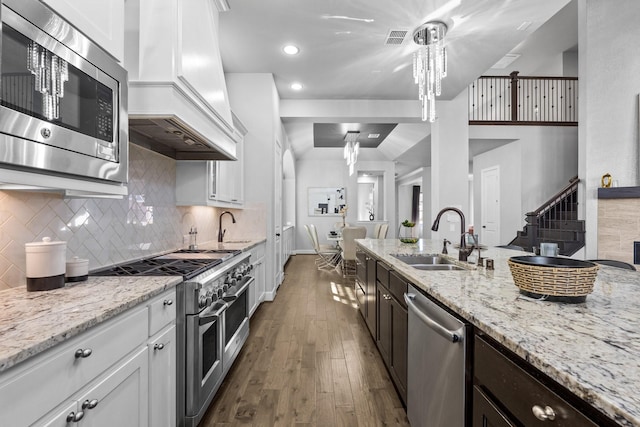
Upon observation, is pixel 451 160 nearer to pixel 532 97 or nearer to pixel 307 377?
pixel 532 97

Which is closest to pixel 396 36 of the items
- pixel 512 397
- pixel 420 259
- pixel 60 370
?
pixel 420 259

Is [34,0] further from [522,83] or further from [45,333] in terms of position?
[522,83]

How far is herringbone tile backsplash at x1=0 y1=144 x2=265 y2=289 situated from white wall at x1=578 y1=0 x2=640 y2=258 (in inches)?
196

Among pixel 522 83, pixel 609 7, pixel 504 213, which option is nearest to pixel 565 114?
pixel 522 83

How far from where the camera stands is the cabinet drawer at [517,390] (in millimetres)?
624

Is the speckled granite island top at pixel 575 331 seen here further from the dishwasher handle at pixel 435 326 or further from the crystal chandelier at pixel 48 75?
the crystal chandelier at pixel 48 75

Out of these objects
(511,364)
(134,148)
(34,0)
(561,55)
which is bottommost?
(511,364)

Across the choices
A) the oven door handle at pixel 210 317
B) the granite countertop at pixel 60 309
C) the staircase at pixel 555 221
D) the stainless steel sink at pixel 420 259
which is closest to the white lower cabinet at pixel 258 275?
the oven door handle at pixel 210 317

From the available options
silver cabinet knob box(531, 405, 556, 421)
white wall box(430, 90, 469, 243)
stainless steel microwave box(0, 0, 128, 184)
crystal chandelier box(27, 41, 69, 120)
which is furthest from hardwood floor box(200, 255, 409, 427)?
white wall box(430, 90, 469, 243)

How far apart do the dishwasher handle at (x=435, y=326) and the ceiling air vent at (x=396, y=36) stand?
2765 millimetres

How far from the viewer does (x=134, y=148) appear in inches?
83.8

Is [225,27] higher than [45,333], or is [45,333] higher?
[225,27]

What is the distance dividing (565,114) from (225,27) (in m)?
7.07

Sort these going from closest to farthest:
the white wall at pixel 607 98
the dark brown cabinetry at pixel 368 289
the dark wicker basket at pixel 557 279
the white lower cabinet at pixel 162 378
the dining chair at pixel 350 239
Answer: the dark wicker basket at pixel 557 279
the white lower cabinet at pixel 162 378
the dark brown cabinetry at pixel 368 289
the white wall at pixel 607 98
the dining chair at pixel 350 239
